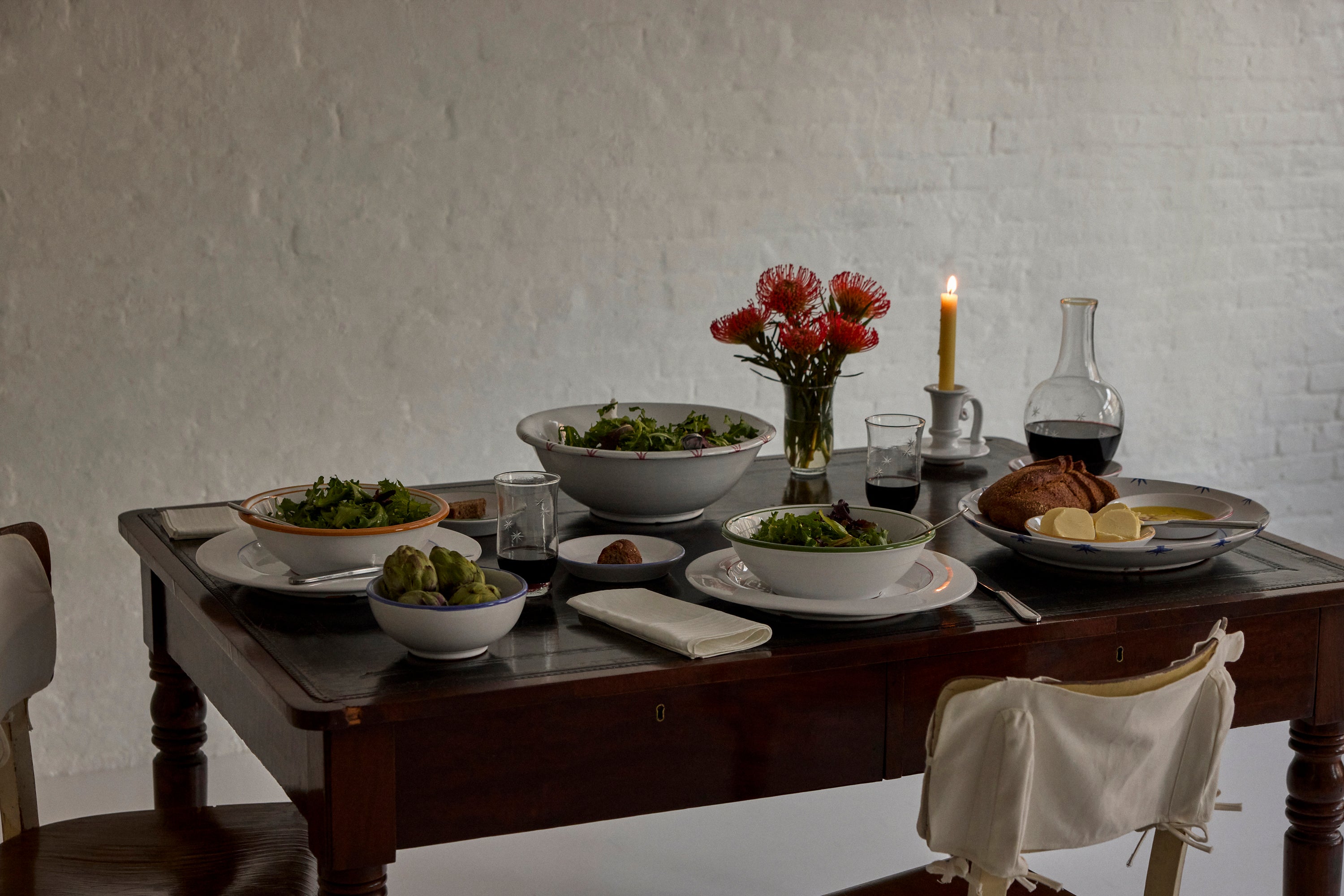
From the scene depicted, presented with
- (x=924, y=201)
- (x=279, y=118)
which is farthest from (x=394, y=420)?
(x=924, y=201)

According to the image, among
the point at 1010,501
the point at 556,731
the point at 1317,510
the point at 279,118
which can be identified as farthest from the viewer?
the point at 1317,510

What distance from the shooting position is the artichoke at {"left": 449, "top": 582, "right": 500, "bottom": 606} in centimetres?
124

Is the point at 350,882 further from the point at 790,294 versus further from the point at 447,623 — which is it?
the point at 790,294

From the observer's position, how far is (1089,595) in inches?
59.3

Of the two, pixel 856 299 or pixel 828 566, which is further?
pixel 856 299

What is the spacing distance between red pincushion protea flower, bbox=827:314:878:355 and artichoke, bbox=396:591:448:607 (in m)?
0.82

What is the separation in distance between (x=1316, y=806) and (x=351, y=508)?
1152mm

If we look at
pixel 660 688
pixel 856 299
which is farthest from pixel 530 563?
pixel 856 299

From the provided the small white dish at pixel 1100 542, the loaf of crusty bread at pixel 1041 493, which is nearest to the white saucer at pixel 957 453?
the loaf of crusty bread at pixel 1041 493

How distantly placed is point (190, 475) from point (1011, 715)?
2.07 m

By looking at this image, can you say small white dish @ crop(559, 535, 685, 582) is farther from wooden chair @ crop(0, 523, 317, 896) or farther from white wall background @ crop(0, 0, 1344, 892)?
white wall background @ crop(0, 0, 1344, 892)

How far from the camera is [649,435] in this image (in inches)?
68.4

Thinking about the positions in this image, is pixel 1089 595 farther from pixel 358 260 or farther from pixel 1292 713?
pixel 358 260

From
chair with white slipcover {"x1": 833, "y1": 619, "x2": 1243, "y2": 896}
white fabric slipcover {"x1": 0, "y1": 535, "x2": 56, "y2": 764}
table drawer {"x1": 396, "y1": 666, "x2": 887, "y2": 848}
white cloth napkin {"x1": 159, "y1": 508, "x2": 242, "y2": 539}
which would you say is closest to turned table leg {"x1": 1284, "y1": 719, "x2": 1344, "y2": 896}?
chair with white slipcover {"x1": 833, "y1": 619, "x2": 1243, "y2": 896}
